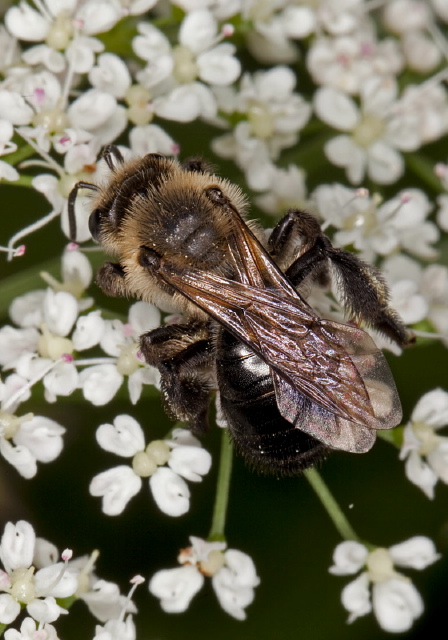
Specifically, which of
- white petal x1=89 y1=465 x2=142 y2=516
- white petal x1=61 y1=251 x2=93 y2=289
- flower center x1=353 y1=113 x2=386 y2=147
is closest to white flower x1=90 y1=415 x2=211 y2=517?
white petal x1=89 y1=465 x2=142 y2=516

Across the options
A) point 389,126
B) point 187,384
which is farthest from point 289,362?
point 389,126

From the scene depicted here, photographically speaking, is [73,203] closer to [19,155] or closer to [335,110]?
[19,155]

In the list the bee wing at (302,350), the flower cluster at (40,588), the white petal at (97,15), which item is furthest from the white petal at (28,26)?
the flower cluster at (40,588)

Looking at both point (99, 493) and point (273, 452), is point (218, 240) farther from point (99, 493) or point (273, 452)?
point (99, 493)

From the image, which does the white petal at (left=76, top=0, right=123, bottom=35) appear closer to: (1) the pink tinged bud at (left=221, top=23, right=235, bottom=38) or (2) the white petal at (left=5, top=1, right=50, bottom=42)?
(2) the white petal at (left=5, top=1, right=50, bottom=42)

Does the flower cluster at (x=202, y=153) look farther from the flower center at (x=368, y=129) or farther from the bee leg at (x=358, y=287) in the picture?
the bee leg at (x=358, y=287)

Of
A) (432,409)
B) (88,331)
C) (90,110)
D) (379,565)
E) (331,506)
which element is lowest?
(379,565)

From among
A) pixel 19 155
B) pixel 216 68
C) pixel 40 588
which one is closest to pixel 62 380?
pixel 40 588
